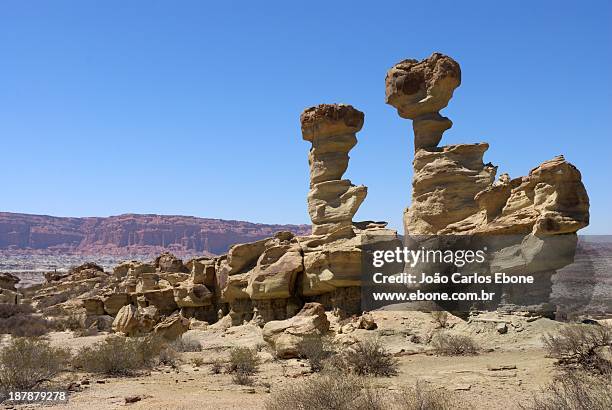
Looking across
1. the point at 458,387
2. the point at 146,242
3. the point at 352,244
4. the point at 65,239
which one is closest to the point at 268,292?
the point at 352,244

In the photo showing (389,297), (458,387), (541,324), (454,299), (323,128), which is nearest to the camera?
(458,387)

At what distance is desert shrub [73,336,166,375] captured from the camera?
1235 centimetres

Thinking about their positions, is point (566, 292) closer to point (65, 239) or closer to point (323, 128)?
point (323, 128)

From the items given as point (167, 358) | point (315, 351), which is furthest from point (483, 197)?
point (167, 358)

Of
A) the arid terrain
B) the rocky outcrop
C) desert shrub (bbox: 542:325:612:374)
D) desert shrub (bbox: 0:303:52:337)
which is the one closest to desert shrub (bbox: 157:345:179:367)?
the arid terrain

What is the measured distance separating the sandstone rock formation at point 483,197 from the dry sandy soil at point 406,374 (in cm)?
124

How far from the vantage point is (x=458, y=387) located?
917cm

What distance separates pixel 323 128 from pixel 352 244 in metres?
6.27

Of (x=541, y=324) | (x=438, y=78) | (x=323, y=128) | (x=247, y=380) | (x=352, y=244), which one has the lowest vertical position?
(x=247, y=380)

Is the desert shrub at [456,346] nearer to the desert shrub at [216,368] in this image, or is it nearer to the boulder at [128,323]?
the desert shrub at [216,368]

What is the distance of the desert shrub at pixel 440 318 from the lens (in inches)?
601

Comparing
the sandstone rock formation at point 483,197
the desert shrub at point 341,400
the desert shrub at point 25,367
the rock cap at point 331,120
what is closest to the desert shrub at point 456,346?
the sandstone rock formation at point 483,197

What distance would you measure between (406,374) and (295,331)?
400cm

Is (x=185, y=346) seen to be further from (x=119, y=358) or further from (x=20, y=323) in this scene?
(x=20, y=323)
